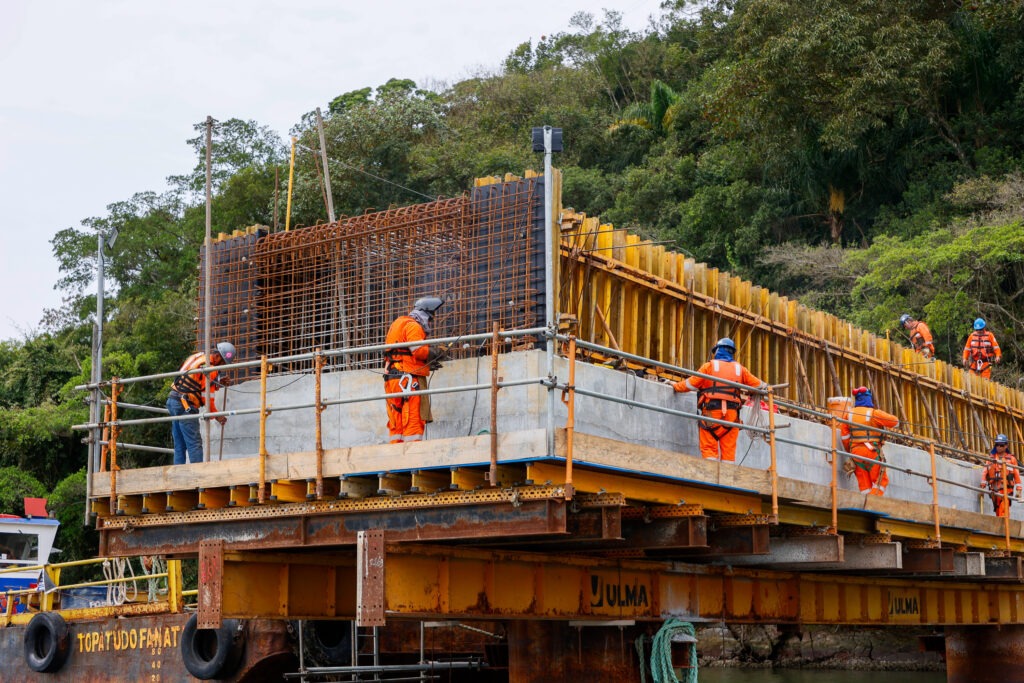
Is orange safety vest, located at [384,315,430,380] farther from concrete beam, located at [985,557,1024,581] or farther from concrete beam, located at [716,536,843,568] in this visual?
concrete beam, located at [985,557,1024,581]

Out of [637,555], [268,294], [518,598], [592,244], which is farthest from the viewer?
[268,294]

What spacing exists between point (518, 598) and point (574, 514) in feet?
6.64

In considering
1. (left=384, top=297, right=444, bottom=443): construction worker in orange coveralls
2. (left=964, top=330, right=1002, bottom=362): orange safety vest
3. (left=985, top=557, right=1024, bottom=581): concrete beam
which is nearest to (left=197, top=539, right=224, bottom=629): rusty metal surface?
(left=384, top=297, right=444, bottom=443): construction worker in orange coveralls

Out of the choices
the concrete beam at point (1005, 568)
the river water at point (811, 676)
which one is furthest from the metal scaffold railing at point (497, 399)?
the river water at point (811, 676)

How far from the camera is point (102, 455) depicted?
49.9 feet

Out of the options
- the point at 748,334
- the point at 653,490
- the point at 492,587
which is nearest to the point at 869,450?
the point at 748,334

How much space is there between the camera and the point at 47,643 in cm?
2027

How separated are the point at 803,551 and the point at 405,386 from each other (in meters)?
5.44

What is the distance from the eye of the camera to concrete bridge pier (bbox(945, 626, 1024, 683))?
83.5 ft

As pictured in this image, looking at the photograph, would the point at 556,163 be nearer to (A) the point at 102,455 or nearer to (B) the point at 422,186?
(B) the point at 422,186

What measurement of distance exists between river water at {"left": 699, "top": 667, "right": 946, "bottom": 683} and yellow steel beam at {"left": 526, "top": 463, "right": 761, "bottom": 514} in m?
21.3

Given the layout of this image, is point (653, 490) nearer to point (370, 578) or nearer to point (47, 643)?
point (370, 578)

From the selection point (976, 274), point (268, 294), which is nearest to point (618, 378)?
point (268, 294)

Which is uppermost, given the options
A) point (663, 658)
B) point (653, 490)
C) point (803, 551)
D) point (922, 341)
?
point (922, 341)
